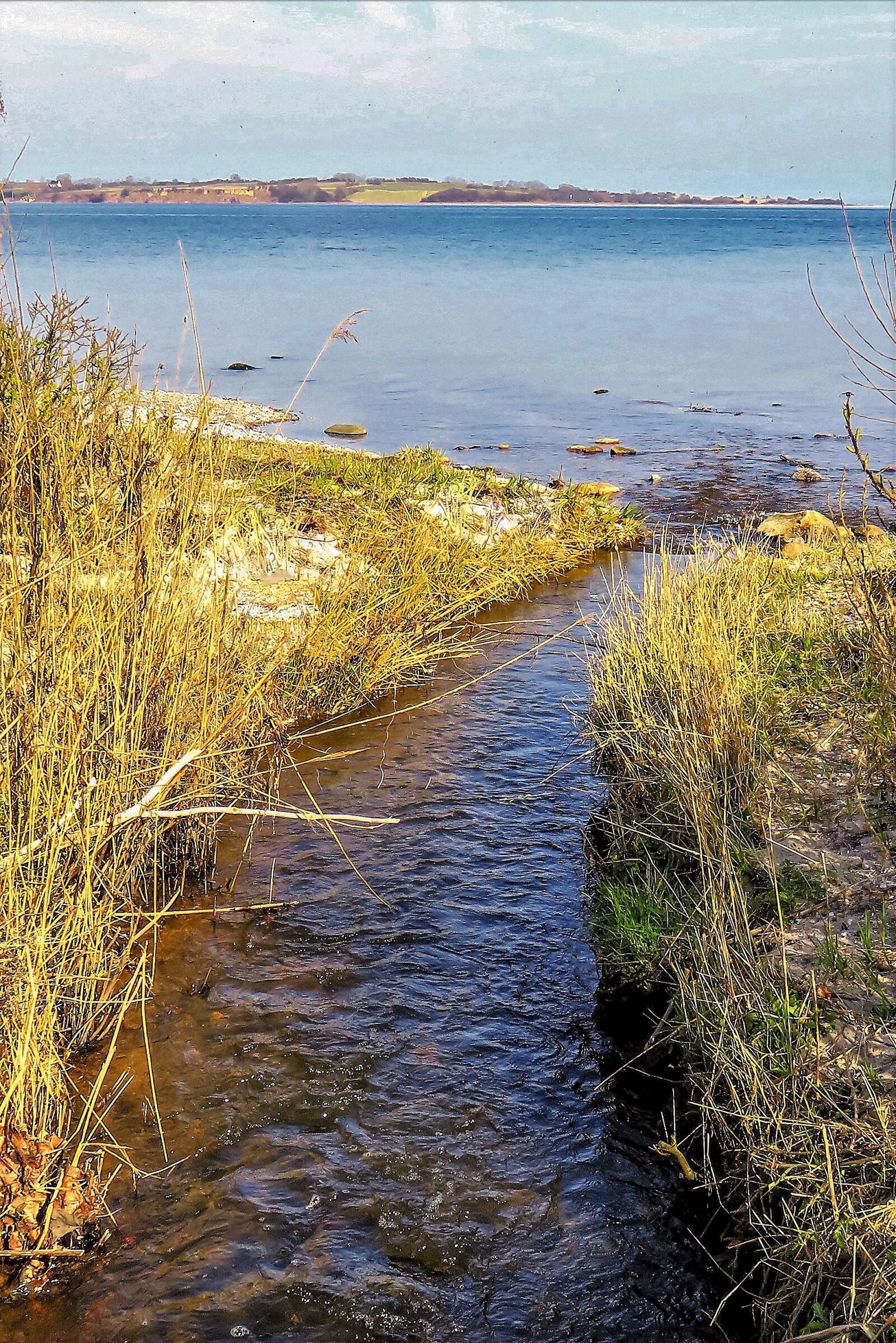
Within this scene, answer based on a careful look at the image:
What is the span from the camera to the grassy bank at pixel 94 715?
3426 mm

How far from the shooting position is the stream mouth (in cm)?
355

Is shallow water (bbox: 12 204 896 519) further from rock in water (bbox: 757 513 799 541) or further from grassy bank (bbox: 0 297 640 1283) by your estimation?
rock in water (bbox: 757 513 799 541)

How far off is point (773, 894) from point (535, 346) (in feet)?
108

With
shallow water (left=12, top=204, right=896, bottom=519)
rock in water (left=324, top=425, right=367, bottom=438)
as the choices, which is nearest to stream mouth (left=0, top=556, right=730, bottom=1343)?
shallow water (left=12, top=204, right=896, bottom=519)

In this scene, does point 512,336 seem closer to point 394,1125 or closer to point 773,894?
point 773,894

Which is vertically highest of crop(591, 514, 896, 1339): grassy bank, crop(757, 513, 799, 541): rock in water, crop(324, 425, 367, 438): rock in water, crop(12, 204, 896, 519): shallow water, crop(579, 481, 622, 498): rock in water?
crop(12, 204, 896, 519): shallow water

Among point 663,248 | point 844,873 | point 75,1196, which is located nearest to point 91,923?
point 75,1196

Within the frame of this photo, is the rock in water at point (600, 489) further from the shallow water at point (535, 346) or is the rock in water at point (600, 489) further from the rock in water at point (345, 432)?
the rock in water at point (345, 432)

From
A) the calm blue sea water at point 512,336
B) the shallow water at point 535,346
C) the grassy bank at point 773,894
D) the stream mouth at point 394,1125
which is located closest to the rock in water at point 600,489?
the shallow water at point 535,346

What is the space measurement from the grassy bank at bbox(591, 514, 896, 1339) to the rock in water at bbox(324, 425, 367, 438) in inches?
535

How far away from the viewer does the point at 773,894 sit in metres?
4.67

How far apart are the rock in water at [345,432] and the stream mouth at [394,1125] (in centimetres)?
1434

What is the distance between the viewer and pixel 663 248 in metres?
87.8

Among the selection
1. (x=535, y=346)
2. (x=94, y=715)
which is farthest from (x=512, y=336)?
(x=94, y=715)
